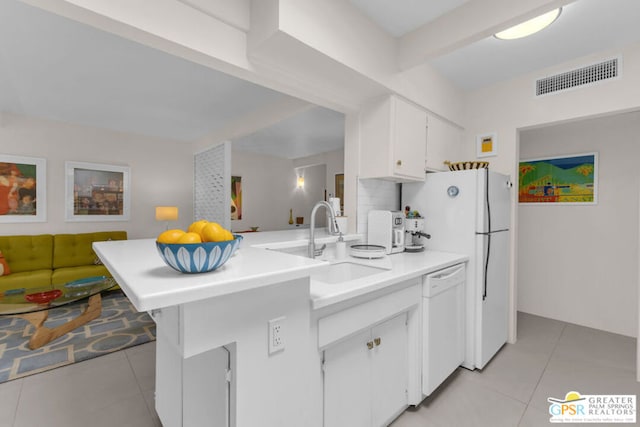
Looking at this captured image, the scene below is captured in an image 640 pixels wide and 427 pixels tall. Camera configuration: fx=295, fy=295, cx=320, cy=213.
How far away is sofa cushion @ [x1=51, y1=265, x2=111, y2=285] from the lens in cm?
372

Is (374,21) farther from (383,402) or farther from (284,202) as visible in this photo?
(284,202)

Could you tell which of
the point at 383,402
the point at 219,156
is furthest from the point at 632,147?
the point at 219,156

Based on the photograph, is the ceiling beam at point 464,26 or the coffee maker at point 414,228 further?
the coffee maker at point 414,228

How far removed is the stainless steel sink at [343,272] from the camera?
1.91m

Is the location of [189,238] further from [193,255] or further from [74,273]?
[74,273]

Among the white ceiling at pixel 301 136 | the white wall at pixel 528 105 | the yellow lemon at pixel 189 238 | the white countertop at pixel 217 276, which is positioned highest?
the white ceiling at pixel 301 136

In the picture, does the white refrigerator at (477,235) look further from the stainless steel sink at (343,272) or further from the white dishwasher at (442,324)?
the stainless steel sink at (343,272)

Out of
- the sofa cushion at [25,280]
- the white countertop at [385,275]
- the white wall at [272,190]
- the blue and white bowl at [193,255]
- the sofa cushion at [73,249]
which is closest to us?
the blue and white bowl at [193,255]

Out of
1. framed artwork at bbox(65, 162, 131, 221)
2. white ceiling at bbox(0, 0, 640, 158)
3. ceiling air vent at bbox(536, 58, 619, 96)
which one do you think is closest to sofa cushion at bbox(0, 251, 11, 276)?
framed artwork at bbox(65, 162, 131, 221)

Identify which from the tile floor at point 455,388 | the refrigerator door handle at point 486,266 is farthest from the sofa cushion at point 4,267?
the refrigerator door handle at point 486,266

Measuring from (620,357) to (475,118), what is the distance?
246cm

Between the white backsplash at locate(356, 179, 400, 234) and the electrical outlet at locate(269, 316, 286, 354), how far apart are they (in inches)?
60.6

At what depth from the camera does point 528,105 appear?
8.96 ft

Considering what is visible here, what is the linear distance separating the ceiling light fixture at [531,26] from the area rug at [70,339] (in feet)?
13.0
